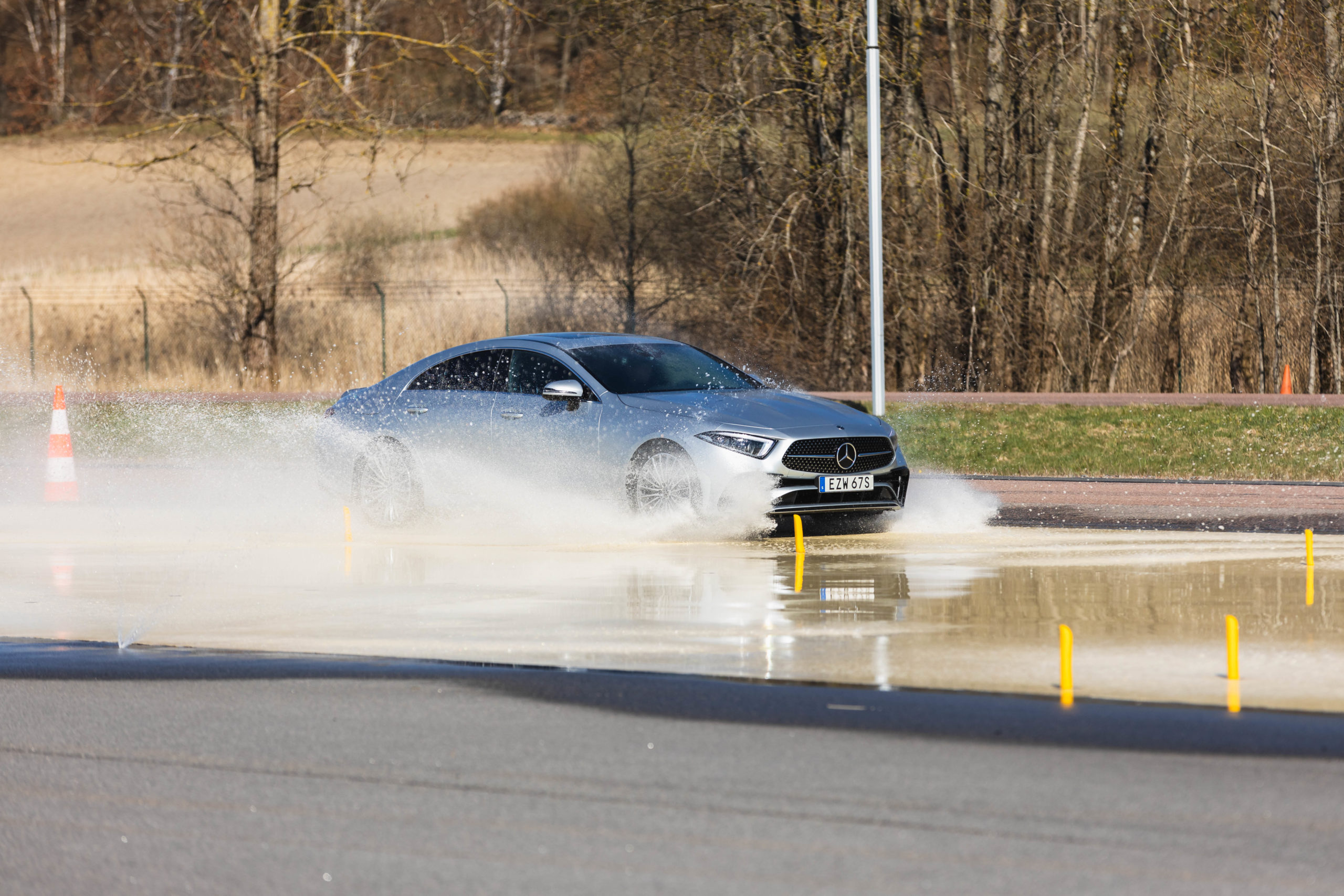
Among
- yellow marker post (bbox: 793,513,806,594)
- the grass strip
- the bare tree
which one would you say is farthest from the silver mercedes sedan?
the bare tree

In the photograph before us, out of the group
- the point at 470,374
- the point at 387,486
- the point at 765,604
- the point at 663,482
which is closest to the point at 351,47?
the point at 470,374

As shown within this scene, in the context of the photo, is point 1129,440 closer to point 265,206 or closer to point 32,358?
point 265,206

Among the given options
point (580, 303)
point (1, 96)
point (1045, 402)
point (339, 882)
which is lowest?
point (339, 882)

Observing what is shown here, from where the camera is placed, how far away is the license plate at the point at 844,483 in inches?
511

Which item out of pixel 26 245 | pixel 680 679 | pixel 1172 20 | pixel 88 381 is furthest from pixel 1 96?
pixel 680 679

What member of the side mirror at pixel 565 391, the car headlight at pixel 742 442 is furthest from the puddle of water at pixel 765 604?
the side mirror at pixel 565 391

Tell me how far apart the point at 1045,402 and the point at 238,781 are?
59.6 feet

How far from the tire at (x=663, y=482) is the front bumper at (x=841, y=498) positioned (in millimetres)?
601

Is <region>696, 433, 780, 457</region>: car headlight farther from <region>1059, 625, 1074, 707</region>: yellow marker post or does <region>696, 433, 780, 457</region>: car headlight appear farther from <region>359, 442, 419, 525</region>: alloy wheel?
<region>1059, 625, 1074, 707</region>: yellow marker post

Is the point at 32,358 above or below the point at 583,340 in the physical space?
above

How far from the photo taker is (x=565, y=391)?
13602mm

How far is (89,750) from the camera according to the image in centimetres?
682

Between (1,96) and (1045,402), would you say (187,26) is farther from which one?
(1045,402)

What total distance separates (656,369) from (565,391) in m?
0.97
